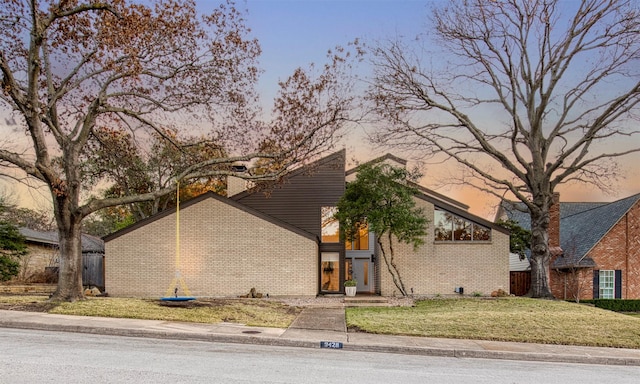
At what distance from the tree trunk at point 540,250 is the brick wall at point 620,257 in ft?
18.9

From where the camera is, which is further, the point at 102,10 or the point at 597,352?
the point at 102,10

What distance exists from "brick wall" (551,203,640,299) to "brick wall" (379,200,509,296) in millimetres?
6266

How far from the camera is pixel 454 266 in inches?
1133

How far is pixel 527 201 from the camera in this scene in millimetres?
28016

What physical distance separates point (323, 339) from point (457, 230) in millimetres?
17508

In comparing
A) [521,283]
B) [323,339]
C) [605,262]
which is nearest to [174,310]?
[323,339]

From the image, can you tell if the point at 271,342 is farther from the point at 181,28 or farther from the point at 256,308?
the point at 181,28

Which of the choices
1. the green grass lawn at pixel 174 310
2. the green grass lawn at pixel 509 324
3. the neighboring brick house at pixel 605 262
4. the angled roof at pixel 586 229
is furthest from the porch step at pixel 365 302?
the neighboring brick house at pixel 605 262

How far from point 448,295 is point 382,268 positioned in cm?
358

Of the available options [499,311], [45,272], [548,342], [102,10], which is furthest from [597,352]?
[45,272]

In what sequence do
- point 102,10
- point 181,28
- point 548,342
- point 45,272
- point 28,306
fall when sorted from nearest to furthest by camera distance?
point 548,342
point 28,306
point 102,10
point 181,28
point 45,272

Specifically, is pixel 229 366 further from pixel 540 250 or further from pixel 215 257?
pixel 540 250

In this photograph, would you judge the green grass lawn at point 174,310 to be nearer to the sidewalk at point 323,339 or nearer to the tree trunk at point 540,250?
the sidewalk at point 323,339

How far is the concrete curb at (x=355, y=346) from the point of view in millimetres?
12258
